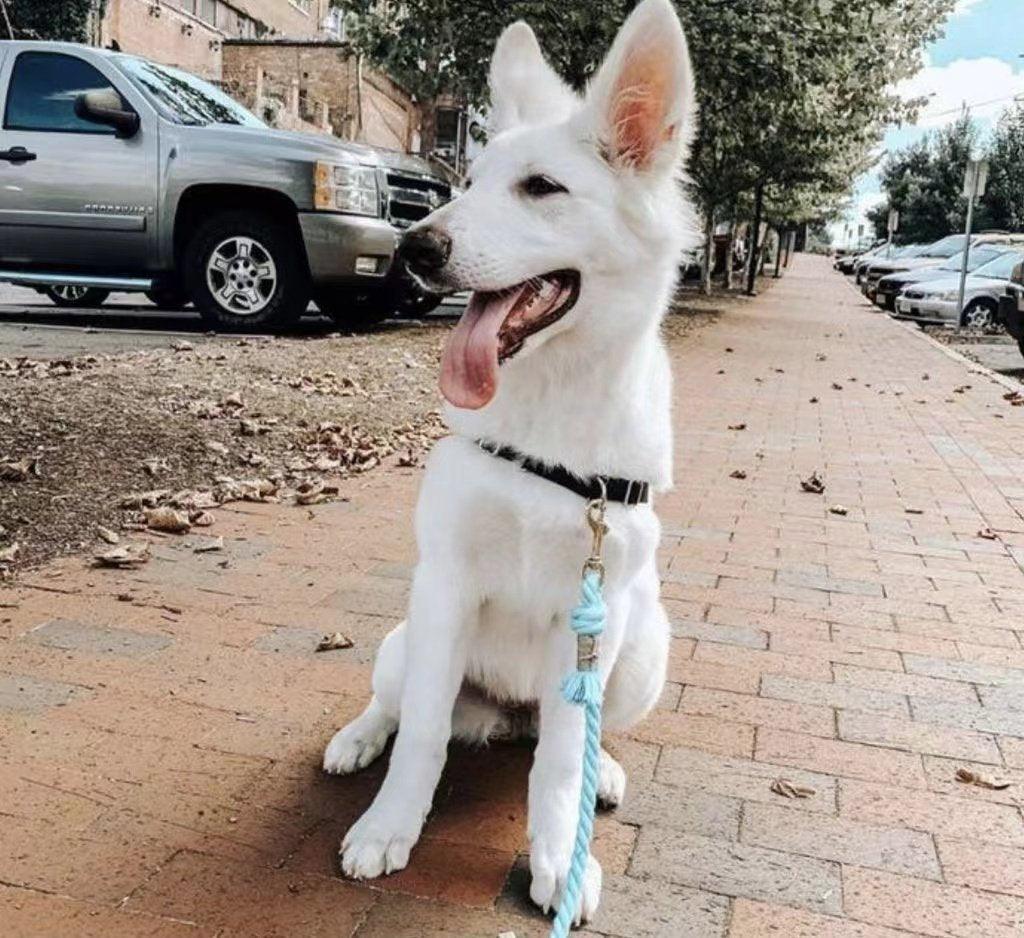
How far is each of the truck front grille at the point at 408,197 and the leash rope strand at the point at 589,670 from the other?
352 inches

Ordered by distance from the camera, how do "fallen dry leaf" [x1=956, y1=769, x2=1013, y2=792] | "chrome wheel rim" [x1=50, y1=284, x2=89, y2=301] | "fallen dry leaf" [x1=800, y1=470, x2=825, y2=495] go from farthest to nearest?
"chrome wheel rim" [x1=50, y1=284, x2=89, y2=301]
"fallen dry leaf" [x1=800, y1=470, x2=825, y2=495]
"fallen dry leaf" [x1=956, y1=769, x2=1013, y2=792]

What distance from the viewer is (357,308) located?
37.5 feet

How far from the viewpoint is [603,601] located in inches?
91.4

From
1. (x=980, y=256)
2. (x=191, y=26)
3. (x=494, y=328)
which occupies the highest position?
(x=191, y=26)

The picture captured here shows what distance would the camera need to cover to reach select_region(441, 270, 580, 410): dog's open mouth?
2223 mm

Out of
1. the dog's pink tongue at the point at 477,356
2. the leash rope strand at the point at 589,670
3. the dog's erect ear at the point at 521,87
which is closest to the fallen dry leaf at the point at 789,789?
the leash rope strand at the point at 589,670

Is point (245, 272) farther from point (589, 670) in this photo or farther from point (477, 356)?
point (589, 670)

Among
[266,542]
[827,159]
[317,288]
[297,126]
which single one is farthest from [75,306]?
[297,126]

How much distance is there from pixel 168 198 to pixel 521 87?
7.63 m

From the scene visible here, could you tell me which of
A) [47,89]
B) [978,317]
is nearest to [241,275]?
[47,89]

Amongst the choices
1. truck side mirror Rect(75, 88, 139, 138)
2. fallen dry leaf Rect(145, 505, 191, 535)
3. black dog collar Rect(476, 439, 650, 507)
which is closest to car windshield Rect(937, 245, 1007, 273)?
truck side mirror Rect(75, 88, 139, 138)

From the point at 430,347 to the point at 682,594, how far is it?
6.32m

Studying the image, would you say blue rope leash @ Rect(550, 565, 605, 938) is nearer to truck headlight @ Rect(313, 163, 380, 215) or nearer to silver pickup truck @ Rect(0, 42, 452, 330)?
silver pickup truck @ Rect(0, 42, 452, 330)

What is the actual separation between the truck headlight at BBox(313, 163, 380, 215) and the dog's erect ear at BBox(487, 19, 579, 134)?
23.0ft
